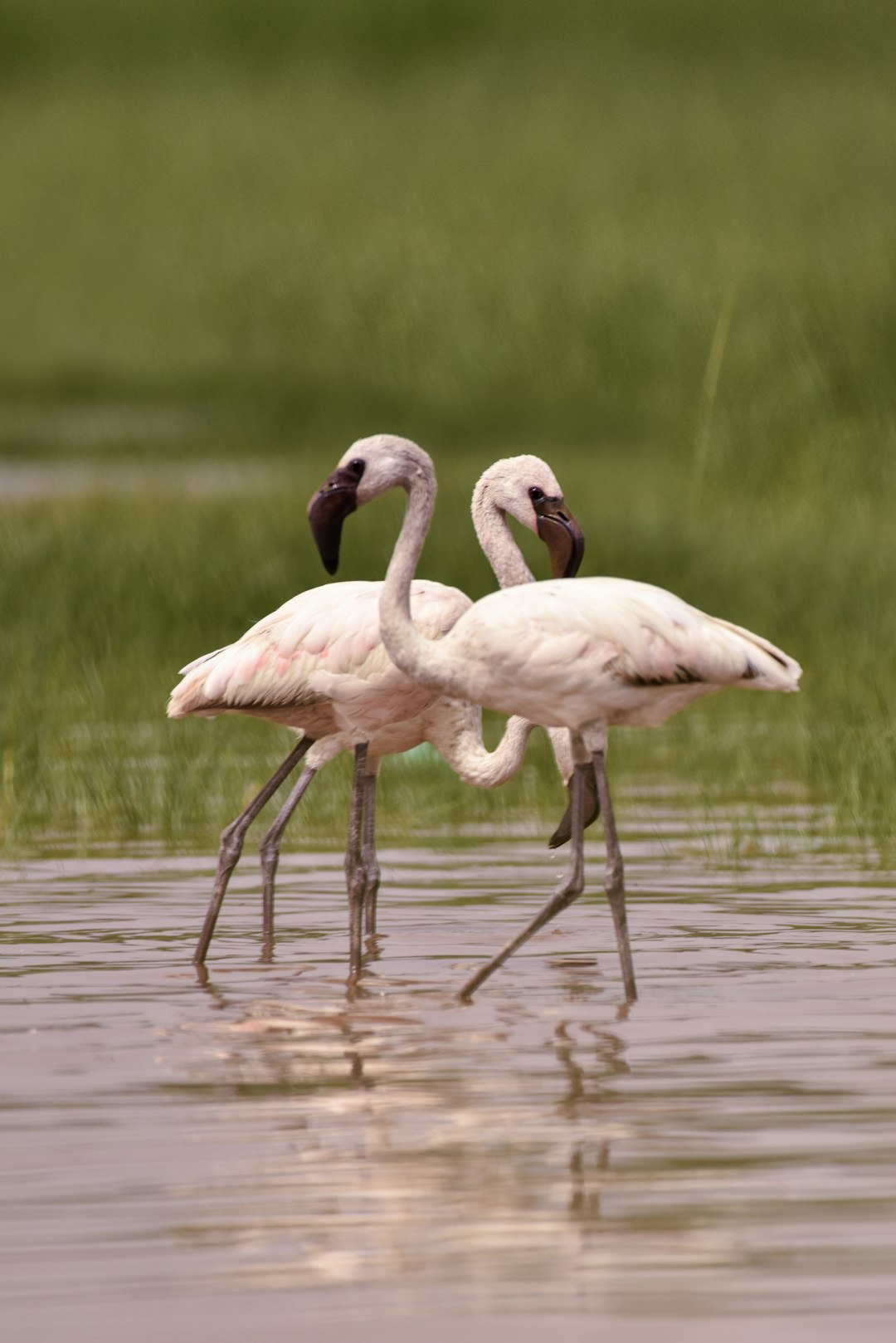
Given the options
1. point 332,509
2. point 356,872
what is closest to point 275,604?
point 356,872

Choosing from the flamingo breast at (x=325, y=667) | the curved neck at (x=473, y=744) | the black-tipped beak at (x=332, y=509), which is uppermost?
the black-tipped beak at (x=332, y=509)

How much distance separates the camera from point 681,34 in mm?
43562

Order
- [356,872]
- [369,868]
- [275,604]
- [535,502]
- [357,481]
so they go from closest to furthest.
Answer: [357,481] < [356,872] < [369,868] < [535,502] < [275,604]

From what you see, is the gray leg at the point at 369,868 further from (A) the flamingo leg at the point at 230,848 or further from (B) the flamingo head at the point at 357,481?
(B) the flamingo head at the point at 357,481

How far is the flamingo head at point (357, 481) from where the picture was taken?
784 centimetres

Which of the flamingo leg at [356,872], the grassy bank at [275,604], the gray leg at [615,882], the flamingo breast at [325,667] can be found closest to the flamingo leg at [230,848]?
the flamingo breast at [325,667]

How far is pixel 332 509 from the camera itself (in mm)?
7832

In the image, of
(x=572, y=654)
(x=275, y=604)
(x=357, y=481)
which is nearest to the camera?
(x=572, y=654)

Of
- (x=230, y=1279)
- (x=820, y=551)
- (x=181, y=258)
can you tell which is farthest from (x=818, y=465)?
(x=230, y=1279)

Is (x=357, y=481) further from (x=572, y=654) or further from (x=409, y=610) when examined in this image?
(x=572, y=654)


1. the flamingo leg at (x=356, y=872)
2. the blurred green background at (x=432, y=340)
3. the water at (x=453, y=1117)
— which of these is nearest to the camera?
the water at (x=453, y=1117)

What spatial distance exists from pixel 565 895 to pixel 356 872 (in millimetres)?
701

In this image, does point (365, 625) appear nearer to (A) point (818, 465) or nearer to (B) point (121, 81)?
(A) point (818, 465)

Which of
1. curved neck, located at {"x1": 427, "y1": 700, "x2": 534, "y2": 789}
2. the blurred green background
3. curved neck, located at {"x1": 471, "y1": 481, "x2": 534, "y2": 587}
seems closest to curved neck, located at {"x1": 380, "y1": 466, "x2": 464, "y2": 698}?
curved neck, located at {"x1": 471, "y1": 481, "x2": 534, "y2": 587}
